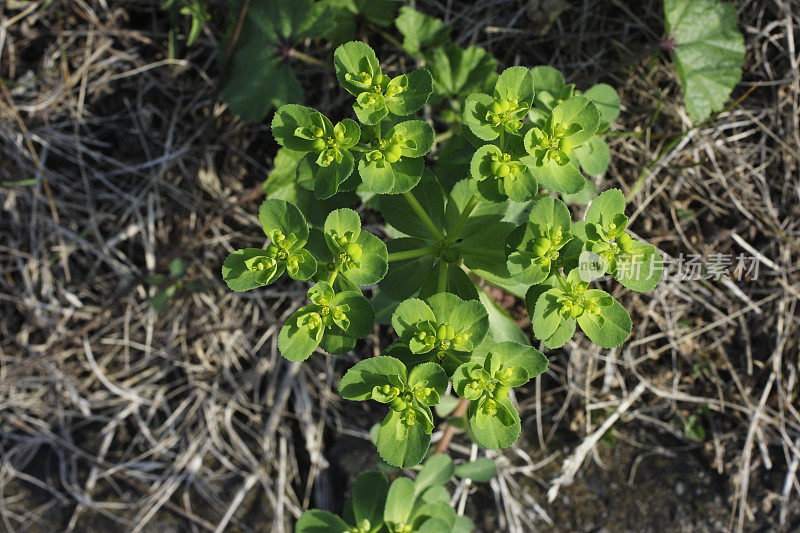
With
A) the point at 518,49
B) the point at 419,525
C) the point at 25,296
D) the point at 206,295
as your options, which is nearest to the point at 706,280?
the point at 518,49

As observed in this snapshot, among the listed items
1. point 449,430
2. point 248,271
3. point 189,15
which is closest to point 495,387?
point 248,271

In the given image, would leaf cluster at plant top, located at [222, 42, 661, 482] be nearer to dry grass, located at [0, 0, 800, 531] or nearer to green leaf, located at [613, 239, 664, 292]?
green leaf, located at [613, 239, 664, 292]

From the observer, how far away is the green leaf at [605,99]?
2338mm

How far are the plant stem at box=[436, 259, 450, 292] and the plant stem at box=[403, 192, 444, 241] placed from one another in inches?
4.0

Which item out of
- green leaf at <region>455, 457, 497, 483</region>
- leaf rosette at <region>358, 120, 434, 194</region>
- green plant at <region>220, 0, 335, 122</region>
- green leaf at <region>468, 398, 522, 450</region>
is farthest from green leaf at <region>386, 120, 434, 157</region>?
green leaf at <region>455, 457, 497, 483</region>

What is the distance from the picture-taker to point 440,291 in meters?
1.89

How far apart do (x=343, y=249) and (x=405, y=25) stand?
1401mm

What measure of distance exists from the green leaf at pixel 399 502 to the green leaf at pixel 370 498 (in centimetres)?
10

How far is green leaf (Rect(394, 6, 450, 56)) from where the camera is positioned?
2.74m

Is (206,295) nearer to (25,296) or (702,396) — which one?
(25,296)

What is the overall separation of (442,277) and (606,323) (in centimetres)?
50

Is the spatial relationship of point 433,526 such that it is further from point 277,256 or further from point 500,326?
point 277,256

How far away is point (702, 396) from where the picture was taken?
9.94 ft

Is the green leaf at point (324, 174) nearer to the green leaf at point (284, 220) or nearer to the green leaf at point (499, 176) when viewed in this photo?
the green leaf at point (284, 220)
